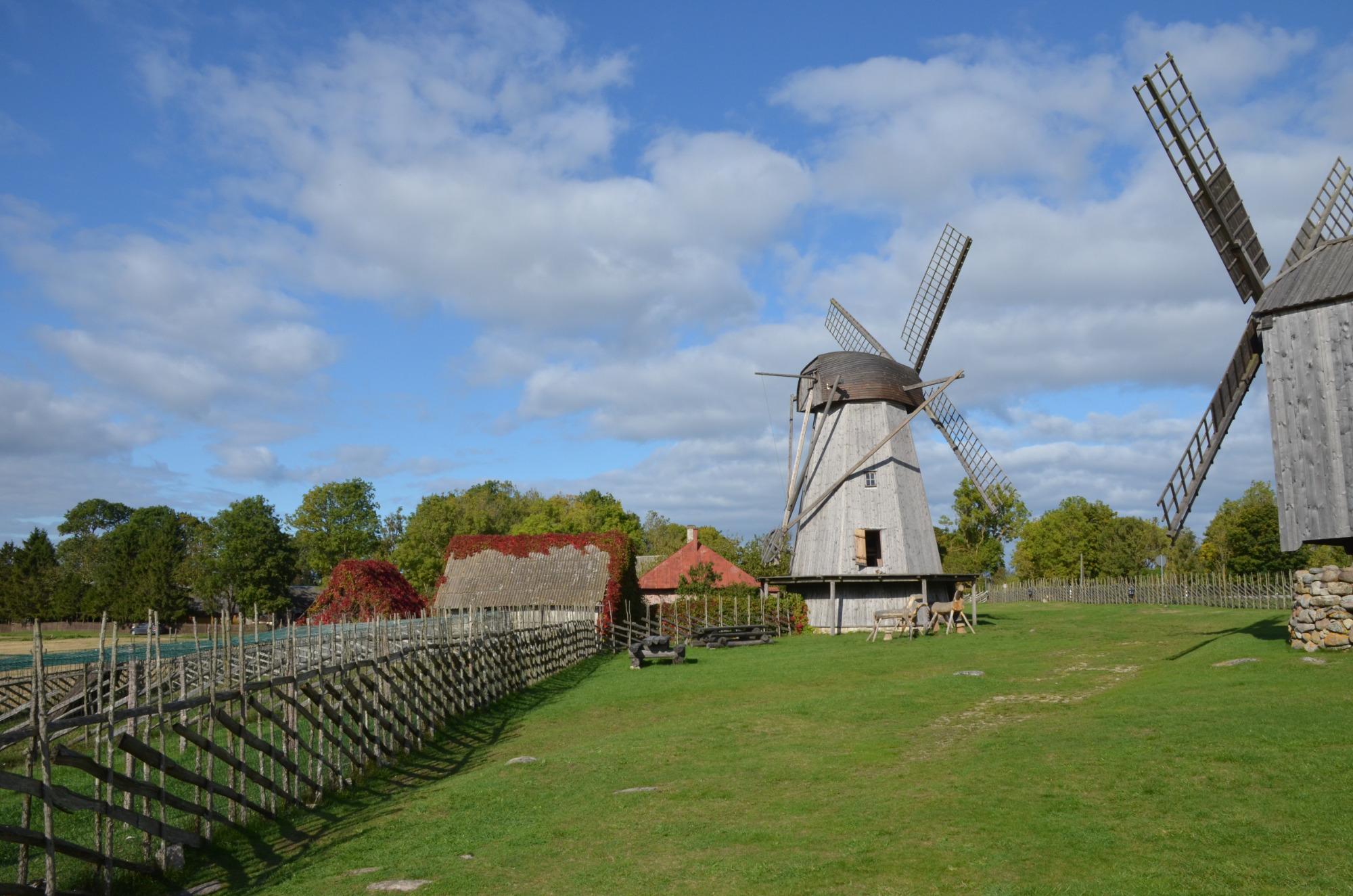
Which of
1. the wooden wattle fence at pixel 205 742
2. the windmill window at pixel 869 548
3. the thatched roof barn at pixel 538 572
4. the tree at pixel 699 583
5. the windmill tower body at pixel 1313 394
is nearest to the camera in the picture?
the wooden wattle fence at pixel 205 742

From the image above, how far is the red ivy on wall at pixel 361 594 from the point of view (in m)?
27.9

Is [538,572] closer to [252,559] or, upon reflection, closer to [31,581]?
[252,559]

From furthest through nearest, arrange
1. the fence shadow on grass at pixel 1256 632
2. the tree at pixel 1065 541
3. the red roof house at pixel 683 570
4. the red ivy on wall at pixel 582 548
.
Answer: the tree at pixel 1065 541 < the red roof house at pixel 683 570 < the red ivy on wall at pixel 582 548 < the fence shadow on grass at pixel 1256 632

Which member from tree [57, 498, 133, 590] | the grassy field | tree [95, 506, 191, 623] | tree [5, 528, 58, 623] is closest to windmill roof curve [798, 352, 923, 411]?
the grassy field

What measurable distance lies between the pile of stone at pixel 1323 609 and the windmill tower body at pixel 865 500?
16.7 meters

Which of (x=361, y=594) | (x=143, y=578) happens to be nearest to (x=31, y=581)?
(x=143, y=578)

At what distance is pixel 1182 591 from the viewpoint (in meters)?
49.0

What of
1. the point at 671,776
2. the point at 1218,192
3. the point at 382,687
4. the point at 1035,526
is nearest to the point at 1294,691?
the point at 671,776

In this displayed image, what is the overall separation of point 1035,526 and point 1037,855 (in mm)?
84235

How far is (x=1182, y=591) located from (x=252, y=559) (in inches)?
2441

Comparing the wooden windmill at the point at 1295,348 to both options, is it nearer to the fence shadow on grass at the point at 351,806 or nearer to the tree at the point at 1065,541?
the fence shadow on grass at the point at 351,806

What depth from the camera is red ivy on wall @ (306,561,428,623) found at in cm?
2789

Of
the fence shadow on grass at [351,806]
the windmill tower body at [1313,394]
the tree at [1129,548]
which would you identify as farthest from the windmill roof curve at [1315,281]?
the tree at [1129,548]

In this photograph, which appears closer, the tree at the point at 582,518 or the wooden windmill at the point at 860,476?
the wooden windmill at the point at 860,476
